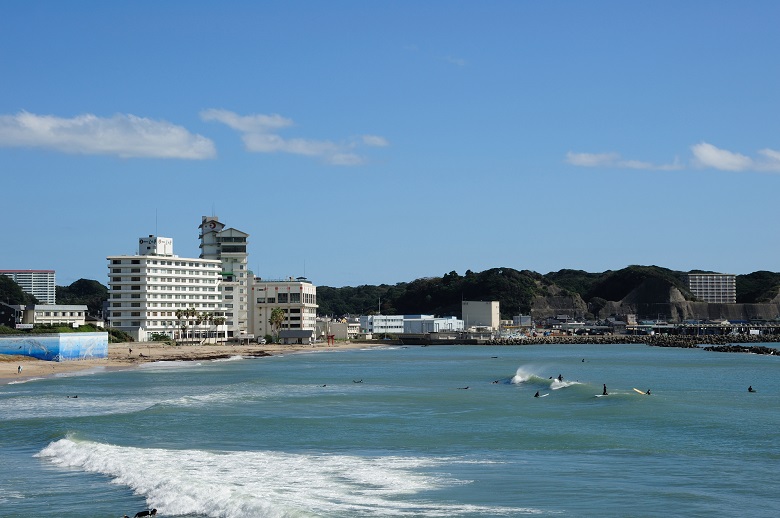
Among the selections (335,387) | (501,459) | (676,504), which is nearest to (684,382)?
(335,387)

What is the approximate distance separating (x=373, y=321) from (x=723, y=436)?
428 feet

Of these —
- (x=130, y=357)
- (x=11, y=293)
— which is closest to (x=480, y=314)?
(x=11, y=293)

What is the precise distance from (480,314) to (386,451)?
161 meters

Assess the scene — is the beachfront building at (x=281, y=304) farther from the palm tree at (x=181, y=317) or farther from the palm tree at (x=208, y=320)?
A: the palm tree at (x=181, y=317)

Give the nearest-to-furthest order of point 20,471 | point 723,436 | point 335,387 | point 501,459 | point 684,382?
point 20,471, point 501,459, point 723,436, point 335,387, point 684,382

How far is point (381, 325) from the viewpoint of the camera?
520ft

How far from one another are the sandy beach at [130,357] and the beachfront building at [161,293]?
238 inches

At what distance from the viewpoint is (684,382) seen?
178 feet

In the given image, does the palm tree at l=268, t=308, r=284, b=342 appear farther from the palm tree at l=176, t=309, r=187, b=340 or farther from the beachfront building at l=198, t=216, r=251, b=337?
the palm tree at l=176, t=309, r=187, b=340

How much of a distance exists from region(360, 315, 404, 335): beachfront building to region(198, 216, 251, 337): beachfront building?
120 feet

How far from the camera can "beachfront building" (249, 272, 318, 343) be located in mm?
121562

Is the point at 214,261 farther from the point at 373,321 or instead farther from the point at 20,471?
the point at 20,471

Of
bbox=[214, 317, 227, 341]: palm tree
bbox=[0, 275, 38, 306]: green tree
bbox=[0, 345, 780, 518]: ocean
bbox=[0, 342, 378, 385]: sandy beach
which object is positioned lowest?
bbox=[0, 345, 780, 518]: ocean

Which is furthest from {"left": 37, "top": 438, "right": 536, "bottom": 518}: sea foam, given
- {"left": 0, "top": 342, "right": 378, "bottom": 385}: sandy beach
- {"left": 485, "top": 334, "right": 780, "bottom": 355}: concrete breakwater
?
{"left": 485, "top": 334, "right": 780, "bottom": 355}: concrete breakwater
